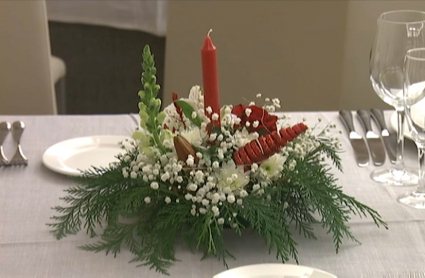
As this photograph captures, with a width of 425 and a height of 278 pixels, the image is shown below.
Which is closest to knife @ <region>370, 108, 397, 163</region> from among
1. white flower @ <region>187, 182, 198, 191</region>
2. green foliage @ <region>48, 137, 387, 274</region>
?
green foliage @ <region>48, 137, 387, 274</region>

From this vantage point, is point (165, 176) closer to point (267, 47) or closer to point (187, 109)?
point (187, 109)

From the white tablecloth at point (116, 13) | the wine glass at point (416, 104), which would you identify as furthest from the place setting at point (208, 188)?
the white tablecloth at point (116, 13)

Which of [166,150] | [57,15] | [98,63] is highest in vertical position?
[166,150]

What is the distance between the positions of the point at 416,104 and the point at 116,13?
6.13 ft

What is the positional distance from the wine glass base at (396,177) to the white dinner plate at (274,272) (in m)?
0.34

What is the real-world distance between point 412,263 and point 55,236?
45cm

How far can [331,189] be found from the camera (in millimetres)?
824

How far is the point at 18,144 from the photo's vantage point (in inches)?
45.2

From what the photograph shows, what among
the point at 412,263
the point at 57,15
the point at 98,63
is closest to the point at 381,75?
the point at 412,263

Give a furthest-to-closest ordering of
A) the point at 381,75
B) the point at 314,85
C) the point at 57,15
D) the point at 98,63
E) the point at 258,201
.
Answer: the point at 98,63, the point at 57,15, the point at 314,85, the point at 381,75, the point at 258,201

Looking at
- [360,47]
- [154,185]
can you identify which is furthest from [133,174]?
[360,47]

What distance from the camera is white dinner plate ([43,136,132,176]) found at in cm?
108

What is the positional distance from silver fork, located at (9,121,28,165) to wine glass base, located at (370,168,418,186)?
0.57 metres

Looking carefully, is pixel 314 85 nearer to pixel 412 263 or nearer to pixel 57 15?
pixel 57 15
